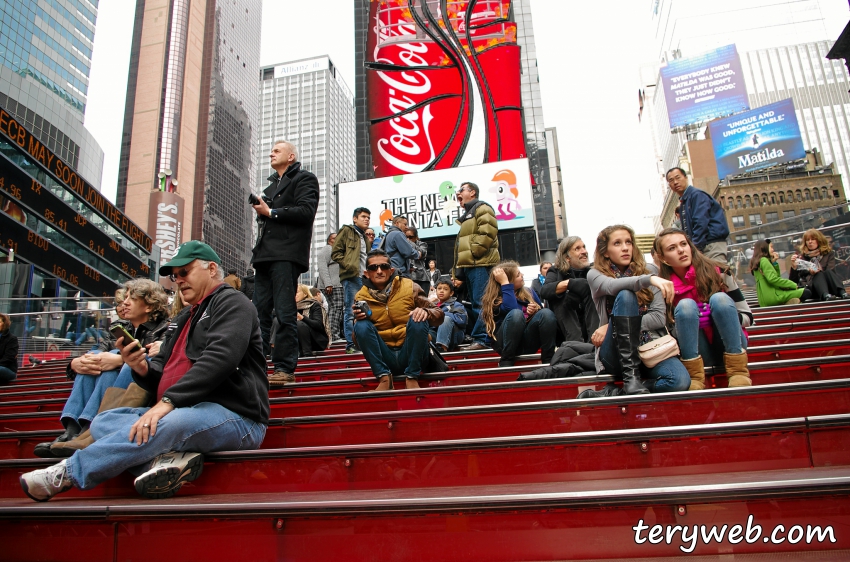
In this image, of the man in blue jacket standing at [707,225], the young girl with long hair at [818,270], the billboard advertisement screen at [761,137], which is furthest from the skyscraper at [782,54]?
the man in blue jacket standing at [707,225]

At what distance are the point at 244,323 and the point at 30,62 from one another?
251 ft

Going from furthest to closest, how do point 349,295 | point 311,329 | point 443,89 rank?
point 443,89
point 311,329
point 349,295

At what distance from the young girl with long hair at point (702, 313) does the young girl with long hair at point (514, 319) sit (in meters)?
1.20

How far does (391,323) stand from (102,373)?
1.94 meters

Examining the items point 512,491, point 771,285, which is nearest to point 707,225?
point 771,285

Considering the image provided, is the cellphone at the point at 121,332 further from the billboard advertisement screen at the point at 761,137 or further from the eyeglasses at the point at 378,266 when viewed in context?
the billboard advertisement screen at the point at 761,137

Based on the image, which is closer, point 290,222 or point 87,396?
point 87,396

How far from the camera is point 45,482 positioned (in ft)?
7.11

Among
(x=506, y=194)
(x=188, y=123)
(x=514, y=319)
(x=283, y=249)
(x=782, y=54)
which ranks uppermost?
(x=782, y=54)

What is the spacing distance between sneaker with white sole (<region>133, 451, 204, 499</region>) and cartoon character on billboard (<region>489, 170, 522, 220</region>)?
17656 mm

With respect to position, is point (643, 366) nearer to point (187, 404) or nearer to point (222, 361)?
point (222, 361)

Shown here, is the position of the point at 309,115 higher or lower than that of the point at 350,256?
higher

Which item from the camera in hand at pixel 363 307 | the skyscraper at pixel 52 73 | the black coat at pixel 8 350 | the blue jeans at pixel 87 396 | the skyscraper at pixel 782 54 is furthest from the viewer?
the skyscraper at pixel 782 54

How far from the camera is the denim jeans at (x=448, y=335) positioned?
20.0 feet
